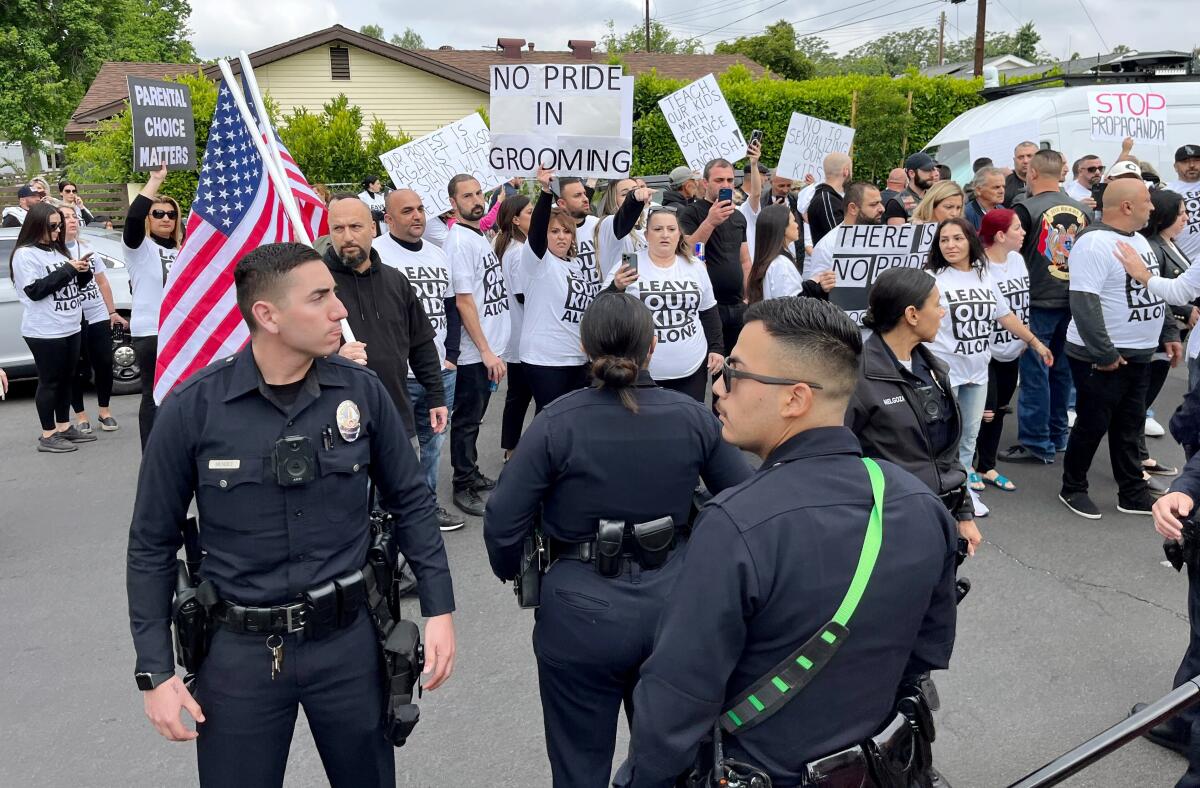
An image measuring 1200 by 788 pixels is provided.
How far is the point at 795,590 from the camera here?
1839mm

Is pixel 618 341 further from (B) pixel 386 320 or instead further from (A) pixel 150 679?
(B) pixel 386 320

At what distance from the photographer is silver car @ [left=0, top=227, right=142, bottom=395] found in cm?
991

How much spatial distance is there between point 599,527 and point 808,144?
27.0 feet

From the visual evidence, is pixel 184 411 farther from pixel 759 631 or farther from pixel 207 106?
pixel 207 106

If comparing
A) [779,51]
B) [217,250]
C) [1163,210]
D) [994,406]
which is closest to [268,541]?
[217,250]

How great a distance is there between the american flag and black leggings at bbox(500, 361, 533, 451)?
2.84m

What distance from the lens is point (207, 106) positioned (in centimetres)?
1994

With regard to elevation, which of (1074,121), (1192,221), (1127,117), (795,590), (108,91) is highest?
(108,91)

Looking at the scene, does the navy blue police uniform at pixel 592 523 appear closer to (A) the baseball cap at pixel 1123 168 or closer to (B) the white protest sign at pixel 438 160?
(B) the white protest sign at pixel 438 160

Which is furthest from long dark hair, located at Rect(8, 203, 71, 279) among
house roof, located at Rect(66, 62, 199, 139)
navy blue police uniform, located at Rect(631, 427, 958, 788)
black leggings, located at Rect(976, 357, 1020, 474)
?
house roof, located at Rect(66, 62, 199, 139)

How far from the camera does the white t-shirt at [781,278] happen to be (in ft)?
24.1

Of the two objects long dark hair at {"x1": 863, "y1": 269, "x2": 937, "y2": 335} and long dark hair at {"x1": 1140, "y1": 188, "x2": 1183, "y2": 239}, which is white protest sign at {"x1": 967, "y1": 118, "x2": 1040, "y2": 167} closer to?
long dark hair at {"x1": 1140, "y1": 188, "x2": 1183, "y2": 239}

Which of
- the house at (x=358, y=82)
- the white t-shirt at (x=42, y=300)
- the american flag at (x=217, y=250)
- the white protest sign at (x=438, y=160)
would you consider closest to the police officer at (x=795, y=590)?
the american flag at (x=217, y=250)

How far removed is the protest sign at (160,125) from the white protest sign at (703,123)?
4.28 metres
